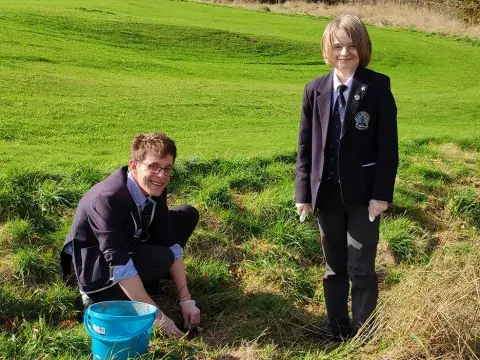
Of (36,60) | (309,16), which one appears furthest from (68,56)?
(309,16)

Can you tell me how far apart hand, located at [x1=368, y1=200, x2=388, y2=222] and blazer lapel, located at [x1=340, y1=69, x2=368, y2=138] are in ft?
1.47

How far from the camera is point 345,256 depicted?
14.2ft

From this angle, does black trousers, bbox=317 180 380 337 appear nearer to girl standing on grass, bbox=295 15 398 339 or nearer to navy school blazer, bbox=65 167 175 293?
girl standing on grass, bbox=295 15 398 339

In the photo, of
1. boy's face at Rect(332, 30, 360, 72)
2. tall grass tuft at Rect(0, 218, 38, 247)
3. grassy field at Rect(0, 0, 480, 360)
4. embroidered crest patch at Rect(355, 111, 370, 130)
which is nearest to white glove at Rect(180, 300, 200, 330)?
grassy field at Rect(0, 0, 480, 360)

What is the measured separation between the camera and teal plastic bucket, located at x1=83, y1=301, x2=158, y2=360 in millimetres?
3631

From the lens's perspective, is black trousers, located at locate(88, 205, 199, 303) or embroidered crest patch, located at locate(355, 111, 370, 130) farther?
black trousers, located at locate(88, 205, 199, 303)

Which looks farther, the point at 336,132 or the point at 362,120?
the point at 336,132

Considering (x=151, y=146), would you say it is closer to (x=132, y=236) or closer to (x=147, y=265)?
(x=132, y=236)

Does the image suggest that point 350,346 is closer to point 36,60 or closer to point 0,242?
point 0,242

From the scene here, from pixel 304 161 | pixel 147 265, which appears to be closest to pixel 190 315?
pixel 147 265

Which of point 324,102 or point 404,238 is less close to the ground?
point 324,102

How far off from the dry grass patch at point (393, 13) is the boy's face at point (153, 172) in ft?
84.1

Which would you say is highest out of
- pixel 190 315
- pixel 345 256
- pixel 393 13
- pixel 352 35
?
pixel 352 35

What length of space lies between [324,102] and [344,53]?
13.9 inches
